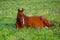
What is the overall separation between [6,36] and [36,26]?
249 cm

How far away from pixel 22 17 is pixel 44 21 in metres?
1.25

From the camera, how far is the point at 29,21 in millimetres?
12672

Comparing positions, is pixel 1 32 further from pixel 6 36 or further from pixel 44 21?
pixel 44 21

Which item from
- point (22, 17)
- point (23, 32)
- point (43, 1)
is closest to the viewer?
point (23, 32)

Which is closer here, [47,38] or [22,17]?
[47,38]

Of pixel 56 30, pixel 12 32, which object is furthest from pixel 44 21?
pixel 12 32

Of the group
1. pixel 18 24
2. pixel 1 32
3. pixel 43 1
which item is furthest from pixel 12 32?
pixel 43 1

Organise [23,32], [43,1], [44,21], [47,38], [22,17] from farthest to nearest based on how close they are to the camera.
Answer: [43,1] < [44,21] < [22,17] < [23,32] < [47,38]

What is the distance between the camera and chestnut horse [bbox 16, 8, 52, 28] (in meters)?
12.2

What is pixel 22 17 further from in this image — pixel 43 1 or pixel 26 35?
pixel 43 1

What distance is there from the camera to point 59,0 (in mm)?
29828

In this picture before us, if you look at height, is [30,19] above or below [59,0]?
above

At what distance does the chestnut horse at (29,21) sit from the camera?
1218 centimetres

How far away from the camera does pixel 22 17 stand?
12.2 meters
